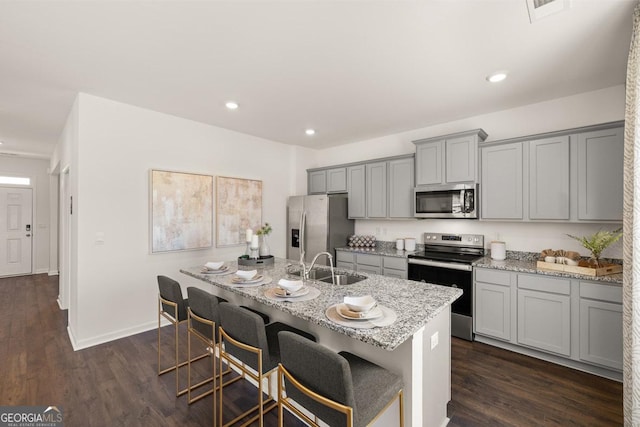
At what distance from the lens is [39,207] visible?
20.8 ft

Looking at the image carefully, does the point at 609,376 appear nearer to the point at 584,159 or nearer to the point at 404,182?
the point at 584,159

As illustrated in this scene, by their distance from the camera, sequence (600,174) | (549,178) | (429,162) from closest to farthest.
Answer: (600,174), (549,178), (429,162)

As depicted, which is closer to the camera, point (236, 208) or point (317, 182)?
point (236, 208)

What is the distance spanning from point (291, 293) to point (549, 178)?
9.53ft

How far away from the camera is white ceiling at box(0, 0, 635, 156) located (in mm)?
1779

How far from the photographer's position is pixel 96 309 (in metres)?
3.09

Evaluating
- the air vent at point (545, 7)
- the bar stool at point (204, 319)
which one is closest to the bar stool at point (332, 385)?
the bar stool at point (204, 319)

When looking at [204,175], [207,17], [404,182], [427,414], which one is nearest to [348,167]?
[404,182]

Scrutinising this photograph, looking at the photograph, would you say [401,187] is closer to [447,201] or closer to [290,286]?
[447,201]

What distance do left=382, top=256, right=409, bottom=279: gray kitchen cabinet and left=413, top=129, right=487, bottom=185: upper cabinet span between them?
1.08 m

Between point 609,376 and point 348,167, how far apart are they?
3750 mm

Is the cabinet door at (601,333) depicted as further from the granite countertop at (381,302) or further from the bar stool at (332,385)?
the bar stool at (332,385)

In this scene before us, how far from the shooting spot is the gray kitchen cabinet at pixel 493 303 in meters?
2.89

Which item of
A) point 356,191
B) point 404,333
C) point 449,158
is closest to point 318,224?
point 356,191
